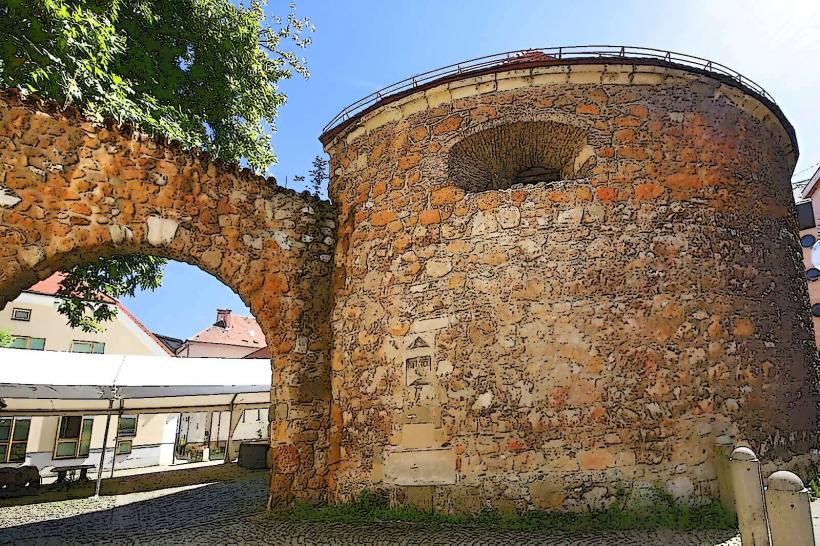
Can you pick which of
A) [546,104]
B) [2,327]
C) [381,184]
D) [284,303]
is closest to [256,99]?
[381,184]

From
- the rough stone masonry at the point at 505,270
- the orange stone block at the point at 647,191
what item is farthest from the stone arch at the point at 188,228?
the orange stone block at the point at 647,191

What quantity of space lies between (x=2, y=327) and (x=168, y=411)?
684cm

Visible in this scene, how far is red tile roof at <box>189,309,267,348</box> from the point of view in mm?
23714

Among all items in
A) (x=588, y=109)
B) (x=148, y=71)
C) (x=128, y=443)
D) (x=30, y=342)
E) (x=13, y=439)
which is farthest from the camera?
(x=128, y=443)

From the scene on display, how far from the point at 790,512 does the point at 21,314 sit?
55.1 ft

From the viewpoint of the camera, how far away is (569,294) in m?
5.11

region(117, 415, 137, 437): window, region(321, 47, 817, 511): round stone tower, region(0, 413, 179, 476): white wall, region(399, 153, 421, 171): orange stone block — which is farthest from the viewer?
region(117, 415, 137, 437): window

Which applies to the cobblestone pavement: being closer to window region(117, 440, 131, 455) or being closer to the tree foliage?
the tree foliage

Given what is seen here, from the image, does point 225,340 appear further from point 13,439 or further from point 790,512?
point 790,512

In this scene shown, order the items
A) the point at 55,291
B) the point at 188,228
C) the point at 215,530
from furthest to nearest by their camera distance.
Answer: the point at 55,291
the point at 188,228
the point at 215,530

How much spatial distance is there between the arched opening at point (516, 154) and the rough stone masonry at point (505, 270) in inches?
1.0

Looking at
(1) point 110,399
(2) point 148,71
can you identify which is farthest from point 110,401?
(2) point 148,71

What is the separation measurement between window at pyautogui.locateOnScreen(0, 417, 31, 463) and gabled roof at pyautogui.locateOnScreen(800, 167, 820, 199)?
2333cm

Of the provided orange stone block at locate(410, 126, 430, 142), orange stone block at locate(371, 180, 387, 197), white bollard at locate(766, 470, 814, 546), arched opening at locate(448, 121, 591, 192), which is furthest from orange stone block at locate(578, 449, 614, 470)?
orange stone block at locate(410, 126, 430, 142)
